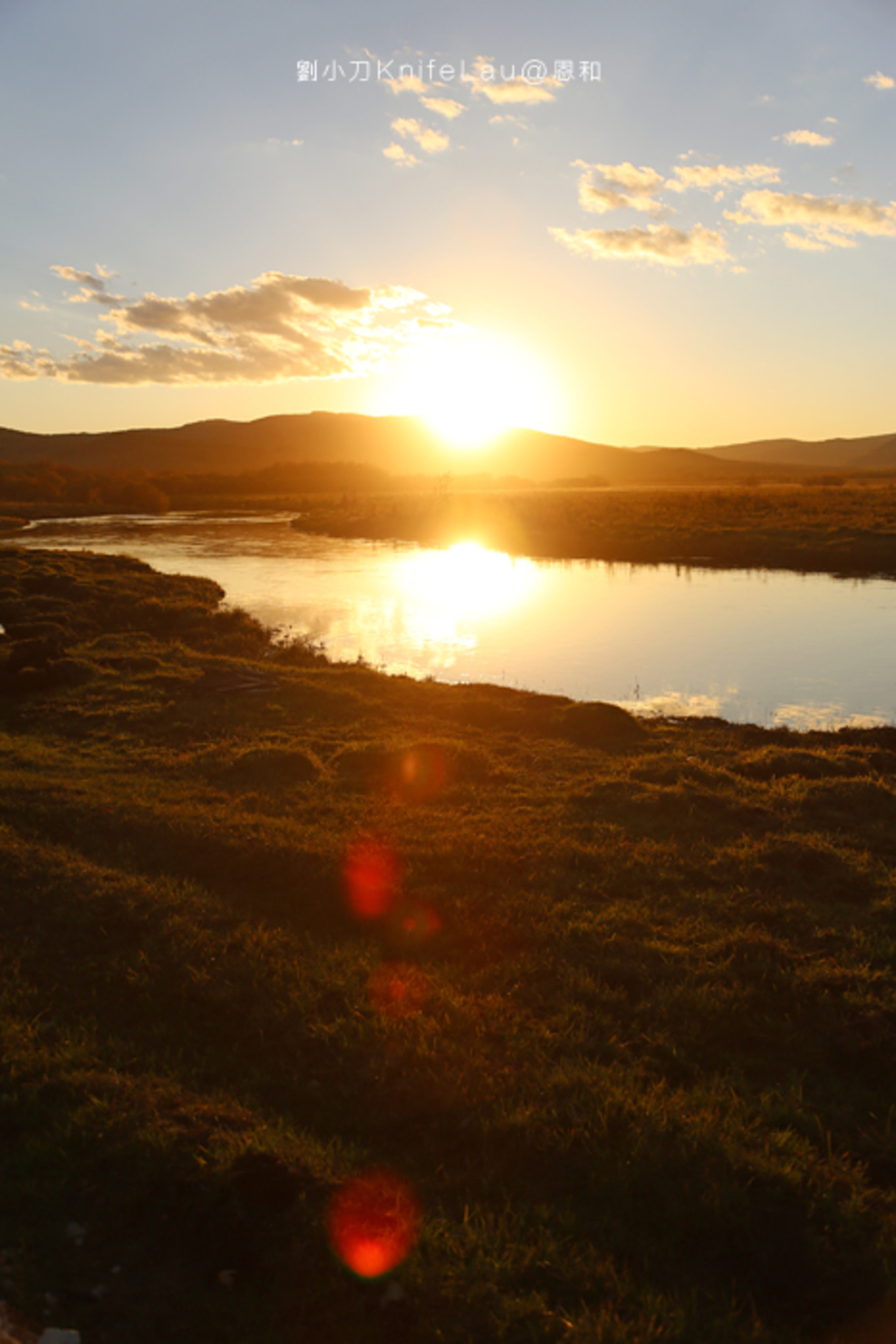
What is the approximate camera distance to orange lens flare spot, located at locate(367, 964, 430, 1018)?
741 centimetres

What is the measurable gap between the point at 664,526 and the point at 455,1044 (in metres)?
56.5

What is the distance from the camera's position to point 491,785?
13.6 meters

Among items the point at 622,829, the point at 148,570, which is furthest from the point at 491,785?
the point at 148,570

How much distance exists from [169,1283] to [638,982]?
15.8ft

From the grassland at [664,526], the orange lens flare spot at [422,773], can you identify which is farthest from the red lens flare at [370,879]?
the grassland at [664,526]

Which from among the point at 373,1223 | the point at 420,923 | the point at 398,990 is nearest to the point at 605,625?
the point at 420,923

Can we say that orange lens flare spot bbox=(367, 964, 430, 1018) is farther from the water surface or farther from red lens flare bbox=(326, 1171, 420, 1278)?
the water surface

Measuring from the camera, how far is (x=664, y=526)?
59188 mm

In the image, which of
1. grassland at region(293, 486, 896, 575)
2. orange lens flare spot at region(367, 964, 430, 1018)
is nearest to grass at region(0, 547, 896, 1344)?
orange lens flare spot at region(367, 964, 430, 1018)

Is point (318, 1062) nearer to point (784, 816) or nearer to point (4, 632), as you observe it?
point (784, 816)

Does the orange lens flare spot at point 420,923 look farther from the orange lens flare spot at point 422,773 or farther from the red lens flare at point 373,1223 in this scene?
the orange lens flare spot at point 422,773

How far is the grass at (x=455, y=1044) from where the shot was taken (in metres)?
4.79

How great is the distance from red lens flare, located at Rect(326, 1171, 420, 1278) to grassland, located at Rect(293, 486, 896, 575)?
43.0 metres

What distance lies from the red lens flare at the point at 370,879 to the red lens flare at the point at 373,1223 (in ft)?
12.8
